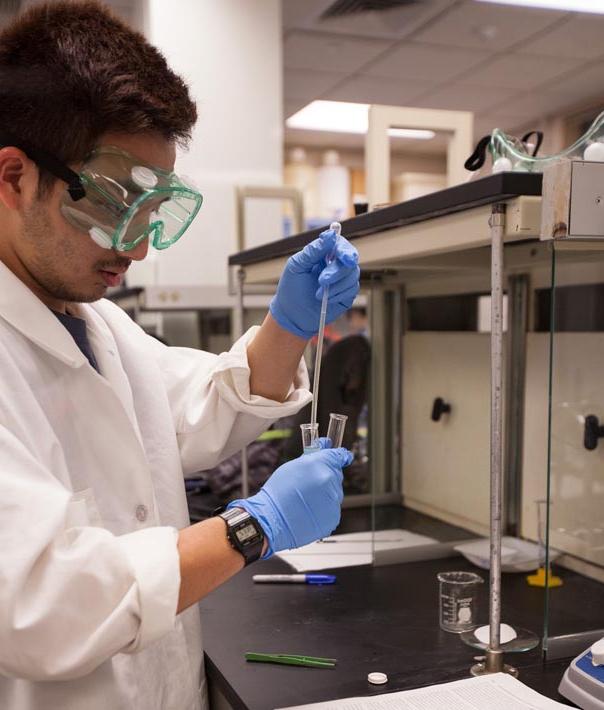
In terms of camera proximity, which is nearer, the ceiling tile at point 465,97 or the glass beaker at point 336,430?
the glass beaker at point 336,430

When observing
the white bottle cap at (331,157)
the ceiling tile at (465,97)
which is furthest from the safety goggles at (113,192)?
the white bottle cap at (331,157)

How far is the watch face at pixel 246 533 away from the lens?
2.68 feet

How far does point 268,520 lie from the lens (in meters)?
0.86

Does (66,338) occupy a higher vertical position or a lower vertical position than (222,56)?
lower

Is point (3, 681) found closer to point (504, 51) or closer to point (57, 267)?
point (57, 267)

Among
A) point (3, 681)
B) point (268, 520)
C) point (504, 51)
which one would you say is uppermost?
point (504, 51)

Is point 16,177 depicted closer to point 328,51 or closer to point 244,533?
point 244,533

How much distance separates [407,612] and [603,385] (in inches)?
21.8

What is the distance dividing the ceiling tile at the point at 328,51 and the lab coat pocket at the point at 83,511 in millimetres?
3812

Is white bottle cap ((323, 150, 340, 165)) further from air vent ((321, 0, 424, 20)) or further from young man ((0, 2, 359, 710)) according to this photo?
young man ((0, 2, 359, 710))

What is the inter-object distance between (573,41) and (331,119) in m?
2.18

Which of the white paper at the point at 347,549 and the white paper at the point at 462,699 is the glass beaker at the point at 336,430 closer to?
the white paper at the point at 462,699

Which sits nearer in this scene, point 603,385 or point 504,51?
point 603,385

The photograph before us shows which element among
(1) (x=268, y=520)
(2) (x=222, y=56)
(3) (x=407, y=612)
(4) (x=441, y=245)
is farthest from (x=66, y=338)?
(2) (x=222, y=56)
